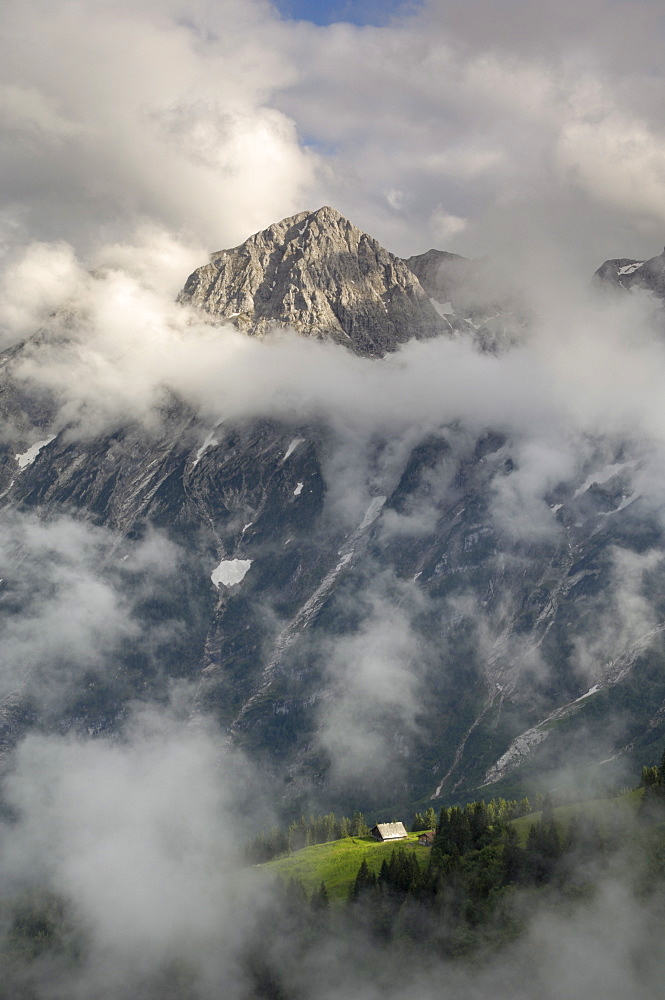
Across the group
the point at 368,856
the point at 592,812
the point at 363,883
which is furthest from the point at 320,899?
the point at 592,812

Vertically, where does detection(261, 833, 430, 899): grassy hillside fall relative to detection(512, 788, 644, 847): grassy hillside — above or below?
below

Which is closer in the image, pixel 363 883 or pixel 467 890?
pixel 467 890

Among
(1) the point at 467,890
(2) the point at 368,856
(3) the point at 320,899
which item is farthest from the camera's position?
(2) the point at 368,856

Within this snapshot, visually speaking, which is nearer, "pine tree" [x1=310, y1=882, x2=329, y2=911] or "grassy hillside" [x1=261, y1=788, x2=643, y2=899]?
"grassy hillside" [x1=261, y1=788, x2=643, y2=899]

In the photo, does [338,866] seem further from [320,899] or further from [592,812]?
[592,812]

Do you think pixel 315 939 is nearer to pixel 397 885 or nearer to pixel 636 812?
pixel 397 885

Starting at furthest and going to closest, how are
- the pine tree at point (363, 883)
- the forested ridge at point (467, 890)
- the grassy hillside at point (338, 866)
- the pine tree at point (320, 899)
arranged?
the grassy hillside at point (338, 866), the pine tree at point (320, 899), the pine tree at point (363, 883), the forested ridge at point (467, 890)

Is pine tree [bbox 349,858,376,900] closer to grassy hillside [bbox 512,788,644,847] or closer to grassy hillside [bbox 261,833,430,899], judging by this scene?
grassy hillside [bbox 261,833,430,899]

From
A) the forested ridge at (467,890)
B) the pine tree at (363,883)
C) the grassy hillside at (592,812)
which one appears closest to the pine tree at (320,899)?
the forested ridge at (467,890)

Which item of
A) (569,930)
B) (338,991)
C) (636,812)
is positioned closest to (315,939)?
(338,991)

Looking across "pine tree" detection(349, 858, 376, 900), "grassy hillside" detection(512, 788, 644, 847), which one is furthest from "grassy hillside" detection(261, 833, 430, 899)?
"grassy hillside" detection(512, 788, 644, 847)

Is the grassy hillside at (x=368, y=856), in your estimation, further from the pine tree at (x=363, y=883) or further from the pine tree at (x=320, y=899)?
the pine tree at (x=363, y=883)

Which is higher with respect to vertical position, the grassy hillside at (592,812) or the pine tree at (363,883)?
the grassy hillside at (592,812)

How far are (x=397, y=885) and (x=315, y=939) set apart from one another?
1700cm
